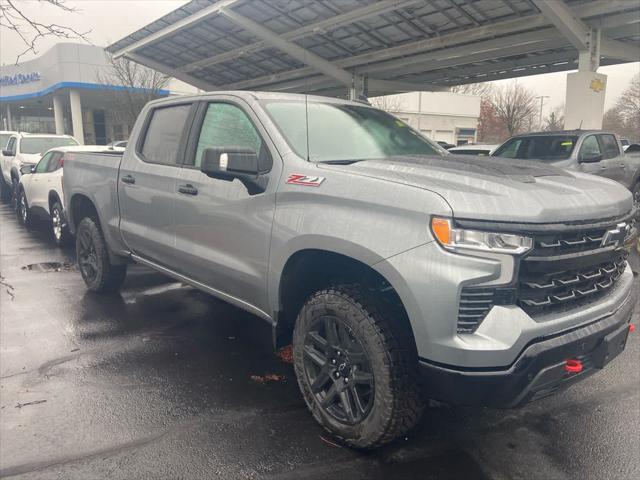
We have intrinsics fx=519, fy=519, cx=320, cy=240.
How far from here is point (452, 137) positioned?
51.6 meters

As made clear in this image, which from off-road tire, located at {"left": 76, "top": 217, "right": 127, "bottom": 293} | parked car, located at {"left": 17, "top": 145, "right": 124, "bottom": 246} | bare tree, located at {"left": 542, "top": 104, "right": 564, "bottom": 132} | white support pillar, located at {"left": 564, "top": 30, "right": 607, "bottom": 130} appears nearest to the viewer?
off-road tire, located at {"left": 76, "top": 217, "right": 127, "bottom": 293}

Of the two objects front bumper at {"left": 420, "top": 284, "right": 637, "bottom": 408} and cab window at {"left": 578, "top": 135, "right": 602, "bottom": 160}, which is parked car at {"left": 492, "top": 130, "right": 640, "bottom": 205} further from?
front bumper at {"left": 420, "top": 284, "right": 637, "bottom": 408}

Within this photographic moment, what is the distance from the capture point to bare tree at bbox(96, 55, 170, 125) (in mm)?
29844

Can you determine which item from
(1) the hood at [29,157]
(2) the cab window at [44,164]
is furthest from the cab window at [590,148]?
(1) the hood at [29,157]

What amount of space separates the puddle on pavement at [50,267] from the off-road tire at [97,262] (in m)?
1.36

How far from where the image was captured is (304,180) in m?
3.04

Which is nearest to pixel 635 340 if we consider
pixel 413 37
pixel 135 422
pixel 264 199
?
pixel 264 199

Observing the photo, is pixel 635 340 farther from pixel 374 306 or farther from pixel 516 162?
pixel 374 306

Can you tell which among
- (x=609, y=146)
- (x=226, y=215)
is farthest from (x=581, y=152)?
(x=226, y=215)

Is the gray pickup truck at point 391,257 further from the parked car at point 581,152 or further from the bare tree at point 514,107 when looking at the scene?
the bare tree at point 514,107

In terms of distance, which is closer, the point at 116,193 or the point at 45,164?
the point at 116,193

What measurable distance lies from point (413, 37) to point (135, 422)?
16.3m

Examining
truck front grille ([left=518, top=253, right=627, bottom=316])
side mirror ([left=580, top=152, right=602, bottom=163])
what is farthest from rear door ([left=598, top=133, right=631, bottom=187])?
truck front grille ([left=518, top=253, right=627, bottom=316])

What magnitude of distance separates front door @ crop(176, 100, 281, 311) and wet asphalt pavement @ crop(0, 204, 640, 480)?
2.35 feet
